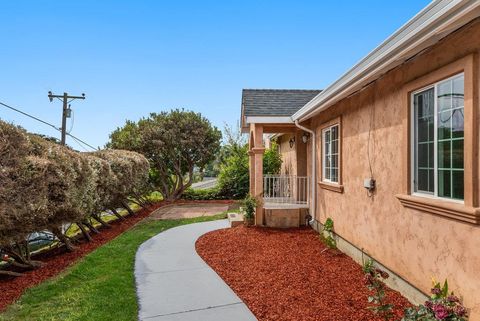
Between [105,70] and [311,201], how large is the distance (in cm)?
1440

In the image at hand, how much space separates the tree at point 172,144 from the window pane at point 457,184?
52.0ft

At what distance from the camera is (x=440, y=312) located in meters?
2.68

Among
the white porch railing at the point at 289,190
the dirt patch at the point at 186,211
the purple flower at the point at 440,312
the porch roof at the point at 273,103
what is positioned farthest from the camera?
the dirt patch at the point at 186,211

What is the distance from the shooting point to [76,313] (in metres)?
4.08

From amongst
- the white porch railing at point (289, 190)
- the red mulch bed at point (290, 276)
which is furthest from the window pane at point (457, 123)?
the white porch railing at point (289, 190)

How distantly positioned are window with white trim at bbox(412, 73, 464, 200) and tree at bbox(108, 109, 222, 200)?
15.2 meters

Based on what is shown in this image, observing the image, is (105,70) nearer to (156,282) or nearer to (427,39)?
(156,282)

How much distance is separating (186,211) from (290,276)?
407 inches

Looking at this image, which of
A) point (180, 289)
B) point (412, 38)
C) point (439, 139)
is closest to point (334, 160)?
point (439, 139)

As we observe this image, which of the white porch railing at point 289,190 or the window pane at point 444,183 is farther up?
the window pane at point 444,183

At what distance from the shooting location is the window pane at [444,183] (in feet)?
12.1

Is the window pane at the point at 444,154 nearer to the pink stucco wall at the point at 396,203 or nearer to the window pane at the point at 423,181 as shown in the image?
the window pane at the point at 423,181

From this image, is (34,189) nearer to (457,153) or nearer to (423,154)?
(423,154)

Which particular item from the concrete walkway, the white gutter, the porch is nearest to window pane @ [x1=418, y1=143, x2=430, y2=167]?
the white gutter
